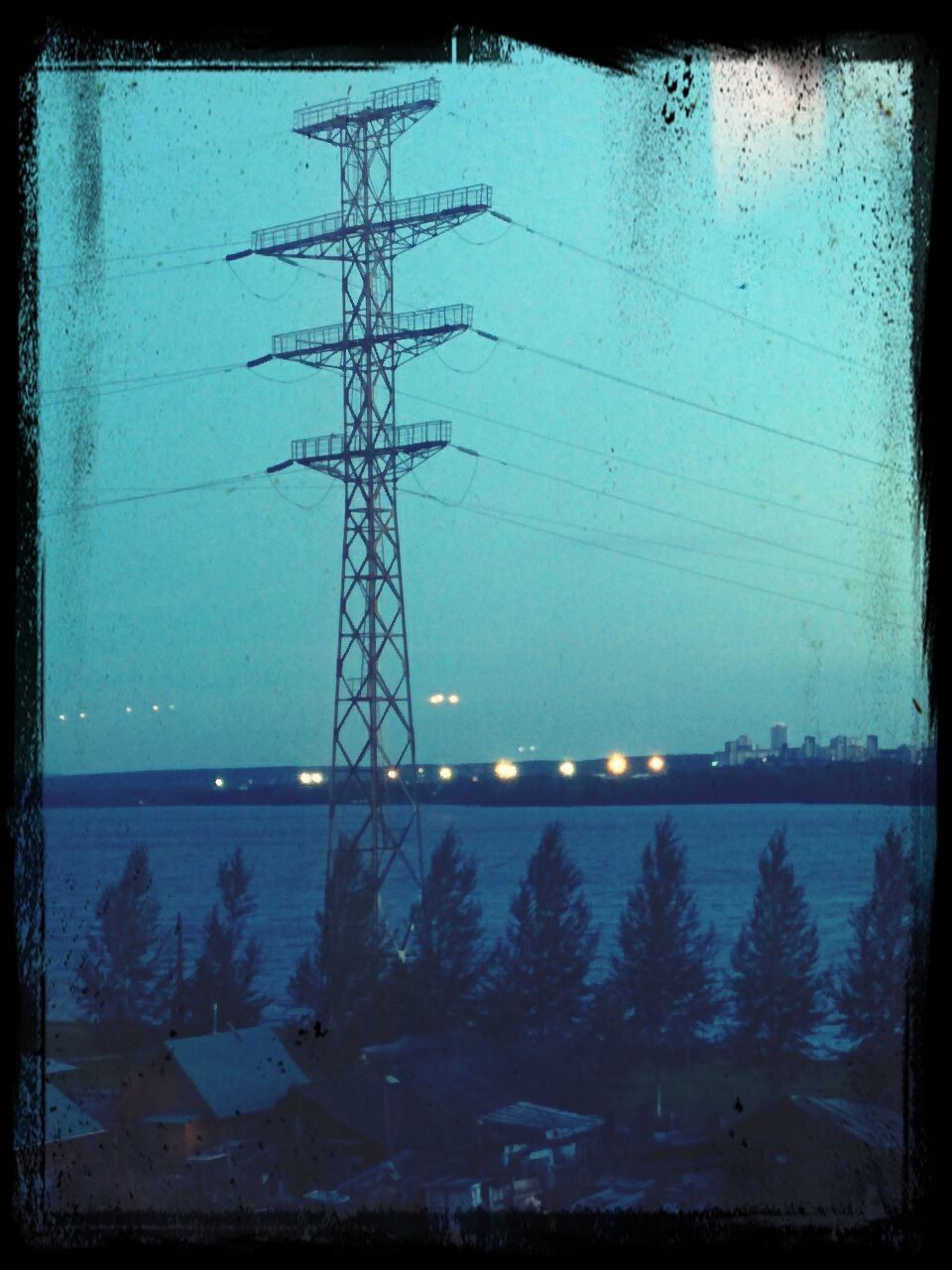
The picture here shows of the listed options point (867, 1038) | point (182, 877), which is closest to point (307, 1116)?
point (867, 1038)

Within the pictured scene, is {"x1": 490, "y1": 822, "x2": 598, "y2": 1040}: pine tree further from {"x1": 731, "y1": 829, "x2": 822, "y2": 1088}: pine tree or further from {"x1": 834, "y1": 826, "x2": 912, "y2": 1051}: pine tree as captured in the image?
{"x1": 834, "y1": 826, "x2": 912, "y2": 1051}: pine tree

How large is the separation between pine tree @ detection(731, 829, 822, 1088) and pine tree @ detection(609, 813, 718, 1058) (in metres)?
0.44

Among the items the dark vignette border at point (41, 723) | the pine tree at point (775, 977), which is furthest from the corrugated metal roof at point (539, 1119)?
the dark vignette border at point (41, 723)

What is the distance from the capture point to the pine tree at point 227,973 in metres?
12.0

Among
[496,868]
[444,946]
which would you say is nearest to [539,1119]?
[444,946]

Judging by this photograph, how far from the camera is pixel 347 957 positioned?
12.0m

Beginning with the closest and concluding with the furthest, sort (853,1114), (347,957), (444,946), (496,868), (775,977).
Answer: (853,1114) < (347,957) < (444,946) < (775,977) < (496,868)

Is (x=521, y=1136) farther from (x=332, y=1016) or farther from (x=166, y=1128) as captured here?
(x=332, y=1016)

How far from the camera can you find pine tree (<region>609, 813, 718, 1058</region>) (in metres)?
14.8

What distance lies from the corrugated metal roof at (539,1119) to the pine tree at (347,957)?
1728mm

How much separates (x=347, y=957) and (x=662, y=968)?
17.6ft

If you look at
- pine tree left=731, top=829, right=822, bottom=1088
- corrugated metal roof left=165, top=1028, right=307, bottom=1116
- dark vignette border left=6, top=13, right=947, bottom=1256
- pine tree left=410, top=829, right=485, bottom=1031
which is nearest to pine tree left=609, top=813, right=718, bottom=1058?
pine tree left=731, top=829, right=822, bottom=1088

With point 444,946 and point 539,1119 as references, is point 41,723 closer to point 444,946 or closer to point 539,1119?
point 539,1119

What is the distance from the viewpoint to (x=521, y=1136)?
8156 mm
